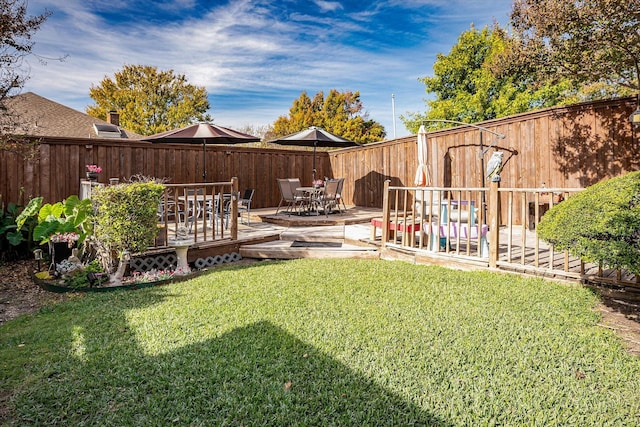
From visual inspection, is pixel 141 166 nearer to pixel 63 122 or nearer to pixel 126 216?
pixel 126 216

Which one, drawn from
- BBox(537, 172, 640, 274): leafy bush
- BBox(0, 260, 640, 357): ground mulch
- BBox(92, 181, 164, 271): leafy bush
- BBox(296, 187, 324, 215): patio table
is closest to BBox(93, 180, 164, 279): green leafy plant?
BBox(92, 181, 164, 271): leafy bush

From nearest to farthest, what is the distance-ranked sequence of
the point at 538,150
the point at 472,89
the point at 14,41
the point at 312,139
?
the point at 14,41
the point at 538,150
the point at 312,139
the point at 472,89

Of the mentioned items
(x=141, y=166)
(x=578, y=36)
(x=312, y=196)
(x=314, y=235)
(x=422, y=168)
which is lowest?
(x=314, y=235)

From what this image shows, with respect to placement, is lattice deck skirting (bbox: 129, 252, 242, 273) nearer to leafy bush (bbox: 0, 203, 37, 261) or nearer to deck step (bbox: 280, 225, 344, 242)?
deck step (bbox: 280, 225, 344, 242)

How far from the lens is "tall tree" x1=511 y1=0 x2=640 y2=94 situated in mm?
4756

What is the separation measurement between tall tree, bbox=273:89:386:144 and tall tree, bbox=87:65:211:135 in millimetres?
5912

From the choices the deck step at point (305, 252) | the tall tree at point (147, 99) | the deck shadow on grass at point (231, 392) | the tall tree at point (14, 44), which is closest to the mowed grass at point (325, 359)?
the deck shadow on grass at point (231, 392)

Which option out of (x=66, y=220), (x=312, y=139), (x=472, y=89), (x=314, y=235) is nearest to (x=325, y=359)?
(x=314, y=235)

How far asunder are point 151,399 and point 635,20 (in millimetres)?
7023

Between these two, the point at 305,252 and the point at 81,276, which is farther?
the point at 305,252

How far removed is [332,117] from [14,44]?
20125mm

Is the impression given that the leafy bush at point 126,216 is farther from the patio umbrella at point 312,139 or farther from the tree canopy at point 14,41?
the patio umbrella at point 312,139

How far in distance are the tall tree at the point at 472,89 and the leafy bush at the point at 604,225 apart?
59.0ft

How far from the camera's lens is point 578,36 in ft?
17.1
